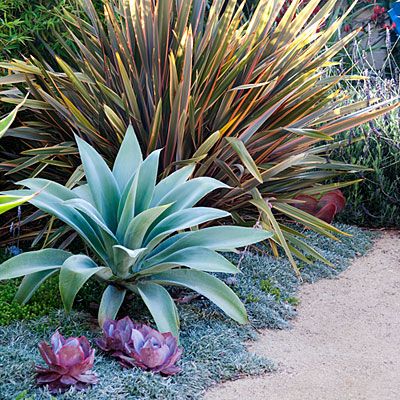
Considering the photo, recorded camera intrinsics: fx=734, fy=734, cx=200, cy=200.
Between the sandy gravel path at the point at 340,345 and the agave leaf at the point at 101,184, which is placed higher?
the agave leaf at the point at 101,184

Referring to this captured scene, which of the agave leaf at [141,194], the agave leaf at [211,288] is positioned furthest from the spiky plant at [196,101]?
the agave leaf at [211,288]

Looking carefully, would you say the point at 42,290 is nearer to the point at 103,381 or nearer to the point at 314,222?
the point at 103,381

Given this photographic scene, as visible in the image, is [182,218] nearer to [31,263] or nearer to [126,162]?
[126,162]

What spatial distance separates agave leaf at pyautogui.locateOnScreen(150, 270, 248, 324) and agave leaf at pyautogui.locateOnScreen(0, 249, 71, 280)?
0.44 m

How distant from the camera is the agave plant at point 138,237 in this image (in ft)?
10.0

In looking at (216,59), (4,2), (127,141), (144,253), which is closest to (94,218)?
(144,253)

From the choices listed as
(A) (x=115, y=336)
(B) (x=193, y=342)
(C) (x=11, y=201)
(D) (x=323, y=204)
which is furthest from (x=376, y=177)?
(C) (x=11, y=201)

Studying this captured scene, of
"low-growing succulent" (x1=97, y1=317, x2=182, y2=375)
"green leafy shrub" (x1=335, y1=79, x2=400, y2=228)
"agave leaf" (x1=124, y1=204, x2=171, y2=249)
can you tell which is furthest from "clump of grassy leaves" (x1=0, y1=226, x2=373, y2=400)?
"green leafy shrub" (x1=335, y1=79, x2=400, y2=228)

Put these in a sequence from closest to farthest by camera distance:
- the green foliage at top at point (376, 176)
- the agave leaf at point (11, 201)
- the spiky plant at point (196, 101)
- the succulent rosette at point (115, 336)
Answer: the agave leaf at point (11, 201), the succulent rosette at point (115, 336), the spiky plant at point (196, 101), the green foliage at top at point (376, 176)

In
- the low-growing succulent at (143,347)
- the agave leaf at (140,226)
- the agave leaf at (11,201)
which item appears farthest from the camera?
the agave leaf at (140,226)

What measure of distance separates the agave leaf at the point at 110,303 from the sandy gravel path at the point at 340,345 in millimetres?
556

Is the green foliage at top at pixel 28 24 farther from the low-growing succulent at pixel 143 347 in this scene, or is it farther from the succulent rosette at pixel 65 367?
the succulent rosette at pixel 65 367

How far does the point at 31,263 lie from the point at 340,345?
1.46m

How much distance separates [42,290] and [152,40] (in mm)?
1529
